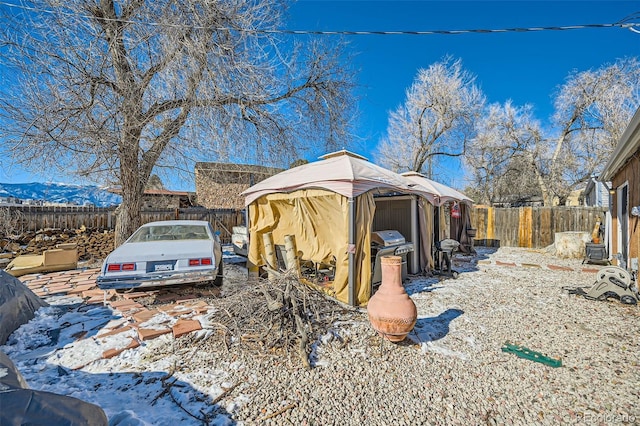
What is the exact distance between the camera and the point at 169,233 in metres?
6.21

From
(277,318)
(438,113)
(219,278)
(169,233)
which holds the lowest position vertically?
(277,318)

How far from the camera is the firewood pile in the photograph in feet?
28.1

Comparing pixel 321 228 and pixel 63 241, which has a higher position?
pixel 321 228

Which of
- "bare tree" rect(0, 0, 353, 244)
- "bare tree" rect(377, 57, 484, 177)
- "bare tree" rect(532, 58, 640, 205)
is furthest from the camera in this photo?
"bare tree" rect(377, 57, 484, 177)

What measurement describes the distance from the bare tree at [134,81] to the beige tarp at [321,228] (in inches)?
77.4

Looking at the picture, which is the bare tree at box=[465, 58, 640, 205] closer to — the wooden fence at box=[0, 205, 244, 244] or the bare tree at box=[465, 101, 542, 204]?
the bare tree at box=[465, 101, 542, 204]

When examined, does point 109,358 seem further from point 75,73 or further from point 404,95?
point 404,95

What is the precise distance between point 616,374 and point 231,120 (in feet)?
25.9

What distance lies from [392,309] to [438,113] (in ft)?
53.3

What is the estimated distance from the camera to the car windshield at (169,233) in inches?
235

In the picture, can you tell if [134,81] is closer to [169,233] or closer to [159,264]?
[169,233]

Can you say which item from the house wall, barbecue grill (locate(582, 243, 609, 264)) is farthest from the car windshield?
barbecue grill (locate(582, 243, 609, 264))

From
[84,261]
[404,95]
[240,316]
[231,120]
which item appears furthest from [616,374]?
[404,95]

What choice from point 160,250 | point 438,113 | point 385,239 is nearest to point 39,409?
point 160,250
